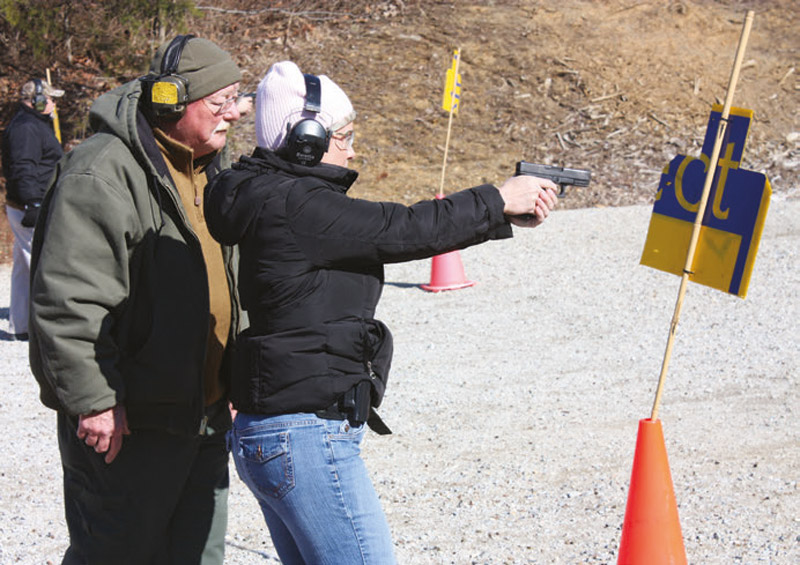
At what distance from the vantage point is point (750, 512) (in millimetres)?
4199

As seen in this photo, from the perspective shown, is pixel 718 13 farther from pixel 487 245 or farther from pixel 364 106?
pixel 487 245

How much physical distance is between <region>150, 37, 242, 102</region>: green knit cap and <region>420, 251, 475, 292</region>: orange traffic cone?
6248mm

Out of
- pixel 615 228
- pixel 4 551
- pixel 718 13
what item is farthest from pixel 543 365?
pixel 718 13

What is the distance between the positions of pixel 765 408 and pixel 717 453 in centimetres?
89

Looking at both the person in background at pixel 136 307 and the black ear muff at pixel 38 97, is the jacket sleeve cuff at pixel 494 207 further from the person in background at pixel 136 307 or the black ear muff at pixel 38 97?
the black ear muff at pixel 38 97

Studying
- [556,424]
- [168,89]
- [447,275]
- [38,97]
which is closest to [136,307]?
[168,89]

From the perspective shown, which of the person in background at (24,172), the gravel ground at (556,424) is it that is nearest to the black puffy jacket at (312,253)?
the gravel ground at (556,424)

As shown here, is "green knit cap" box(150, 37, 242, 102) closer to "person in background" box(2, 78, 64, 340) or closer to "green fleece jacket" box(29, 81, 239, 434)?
"green fleece jacket" box(29, 81, 239, 434)

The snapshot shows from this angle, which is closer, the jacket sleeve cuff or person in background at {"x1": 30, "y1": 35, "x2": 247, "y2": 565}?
the jacket sleeve cuff

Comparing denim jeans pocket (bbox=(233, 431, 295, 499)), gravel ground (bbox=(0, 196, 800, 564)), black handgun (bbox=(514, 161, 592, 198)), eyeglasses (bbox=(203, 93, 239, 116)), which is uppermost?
eyeglasses (bbox=(203, 93, 239, 116))

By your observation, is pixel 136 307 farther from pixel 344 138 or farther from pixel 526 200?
pixel 526 200

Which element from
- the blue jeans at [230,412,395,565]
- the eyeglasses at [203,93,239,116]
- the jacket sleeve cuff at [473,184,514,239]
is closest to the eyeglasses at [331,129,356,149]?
the jacket sleeve cuff at [473,184,514,239]

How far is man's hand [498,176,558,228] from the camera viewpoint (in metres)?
2.31

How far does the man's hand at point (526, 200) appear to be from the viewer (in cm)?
231
